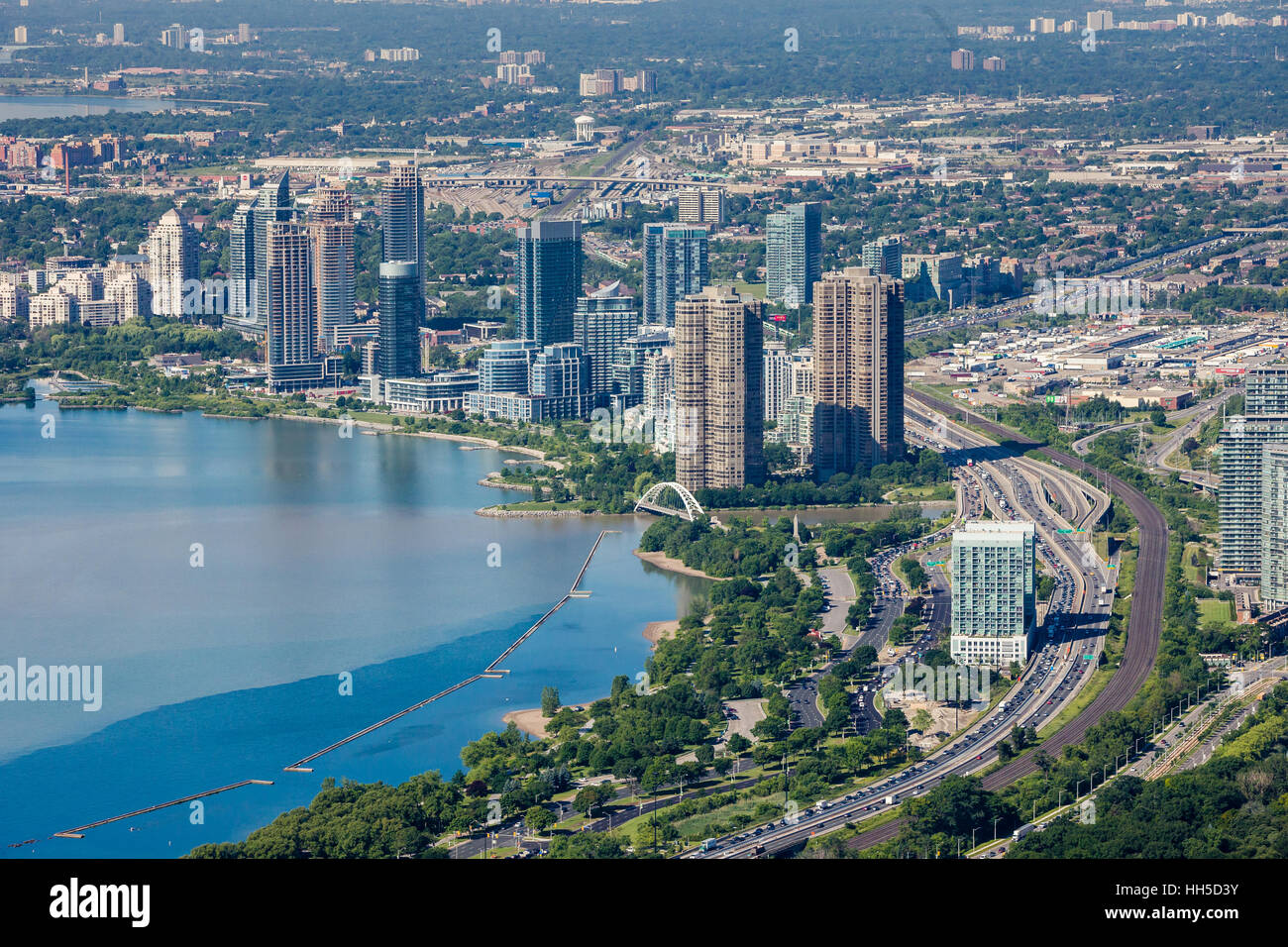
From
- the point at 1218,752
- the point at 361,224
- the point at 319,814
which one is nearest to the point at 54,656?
the point at 319,814

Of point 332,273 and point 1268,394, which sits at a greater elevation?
point 332,273

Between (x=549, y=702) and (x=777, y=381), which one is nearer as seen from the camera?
(x=549, y=702)

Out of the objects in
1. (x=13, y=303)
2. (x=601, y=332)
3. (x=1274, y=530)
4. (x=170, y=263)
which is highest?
(x=170, y=263)

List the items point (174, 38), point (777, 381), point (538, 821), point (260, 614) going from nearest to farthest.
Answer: point (538, 821) → point (260, 614) → point (777, 381) → point (174, 38)

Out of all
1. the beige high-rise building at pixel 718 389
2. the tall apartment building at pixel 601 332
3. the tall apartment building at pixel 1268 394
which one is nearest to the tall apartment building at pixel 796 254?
the tall apartment building at pixel 601 332

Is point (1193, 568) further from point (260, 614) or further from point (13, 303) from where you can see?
point (13, 303)

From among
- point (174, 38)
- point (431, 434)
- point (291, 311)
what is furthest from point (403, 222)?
point (174, 38)

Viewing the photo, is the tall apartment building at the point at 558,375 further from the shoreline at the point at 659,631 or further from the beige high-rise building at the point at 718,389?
the shoreline at the point at 659,631

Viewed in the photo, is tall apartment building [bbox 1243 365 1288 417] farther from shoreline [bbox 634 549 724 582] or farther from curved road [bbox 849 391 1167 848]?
shoreline [bbox 634 549 724 582]

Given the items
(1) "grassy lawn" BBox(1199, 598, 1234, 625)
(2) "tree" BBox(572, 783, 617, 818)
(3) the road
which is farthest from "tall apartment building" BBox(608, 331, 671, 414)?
(2) "tree" BBox(572, 783, 617, 818)
